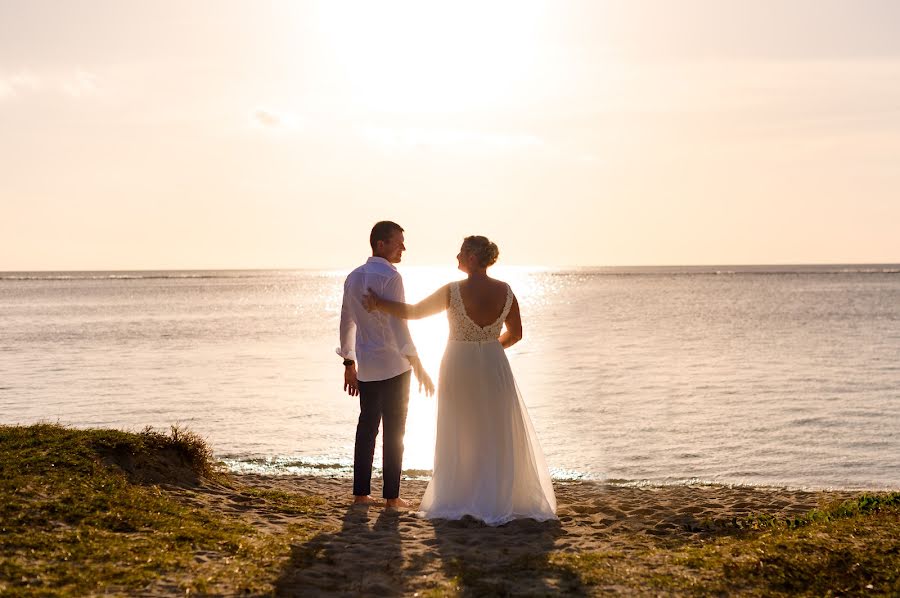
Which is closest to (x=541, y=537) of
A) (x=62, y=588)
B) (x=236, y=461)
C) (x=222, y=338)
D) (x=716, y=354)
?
(x=62, y=588)

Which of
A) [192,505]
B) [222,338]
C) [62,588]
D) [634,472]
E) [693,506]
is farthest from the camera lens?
[222,338]

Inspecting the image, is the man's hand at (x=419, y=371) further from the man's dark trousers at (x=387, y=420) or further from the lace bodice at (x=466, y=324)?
the lace bodice at (x=466, y=324)

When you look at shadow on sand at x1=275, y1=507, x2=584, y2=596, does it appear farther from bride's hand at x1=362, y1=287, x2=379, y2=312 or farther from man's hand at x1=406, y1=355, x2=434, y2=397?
bride's hand at x1=362, y1=287, x2=379, y2=312

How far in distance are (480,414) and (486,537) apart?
1.40 metres

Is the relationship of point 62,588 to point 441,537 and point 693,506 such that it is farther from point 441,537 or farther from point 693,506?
point 693,506

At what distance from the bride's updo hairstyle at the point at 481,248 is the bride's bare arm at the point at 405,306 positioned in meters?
0.47

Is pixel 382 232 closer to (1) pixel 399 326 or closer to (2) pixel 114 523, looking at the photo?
(1) pixel 399 326

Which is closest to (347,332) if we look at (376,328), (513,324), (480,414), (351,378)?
(376,328)

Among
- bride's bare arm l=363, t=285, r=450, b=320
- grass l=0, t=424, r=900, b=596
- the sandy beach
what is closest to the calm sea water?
the sandy beach

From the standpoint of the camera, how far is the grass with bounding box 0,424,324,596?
5.97m

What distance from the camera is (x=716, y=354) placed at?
3319 centimetres

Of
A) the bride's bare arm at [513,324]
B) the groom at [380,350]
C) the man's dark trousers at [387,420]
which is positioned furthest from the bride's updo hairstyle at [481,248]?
the man's dark trousers at [387,420]

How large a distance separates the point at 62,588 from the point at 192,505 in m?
2.89

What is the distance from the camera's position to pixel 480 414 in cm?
869
